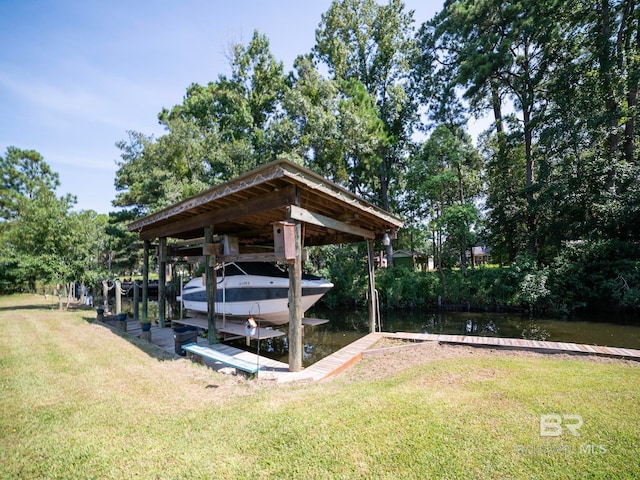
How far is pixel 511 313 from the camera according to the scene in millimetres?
13070

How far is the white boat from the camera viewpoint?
8141 mm

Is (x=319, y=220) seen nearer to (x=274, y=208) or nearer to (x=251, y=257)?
(x=274, y=208)

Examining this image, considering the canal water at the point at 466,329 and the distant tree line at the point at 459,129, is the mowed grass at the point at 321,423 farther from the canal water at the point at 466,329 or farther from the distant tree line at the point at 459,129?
the distant tree line at the point at 459,129

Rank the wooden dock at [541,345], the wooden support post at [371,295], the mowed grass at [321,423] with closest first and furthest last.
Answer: the mowed grass at [321,423], the wooden dock at [541,345], the wooden support post at [371,295]

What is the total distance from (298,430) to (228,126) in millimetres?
22626

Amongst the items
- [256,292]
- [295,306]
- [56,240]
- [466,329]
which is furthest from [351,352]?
[56,240]

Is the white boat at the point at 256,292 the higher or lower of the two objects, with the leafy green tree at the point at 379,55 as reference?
lower

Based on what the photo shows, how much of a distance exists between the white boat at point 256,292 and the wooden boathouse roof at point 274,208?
3.96 feet

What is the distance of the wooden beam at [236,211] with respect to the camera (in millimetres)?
4957

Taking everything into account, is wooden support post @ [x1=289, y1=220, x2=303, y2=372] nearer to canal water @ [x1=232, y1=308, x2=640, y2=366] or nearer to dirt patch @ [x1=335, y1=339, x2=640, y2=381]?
dirt patch @ [x1=335, y1=339, x2=640, y2=381]

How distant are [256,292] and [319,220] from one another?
12.0ft

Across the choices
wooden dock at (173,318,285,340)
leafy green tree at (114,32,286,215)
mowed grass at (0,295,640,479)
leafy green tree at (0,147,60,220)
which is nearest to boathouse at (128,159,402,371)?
wooden dock at (173,318,285,340)

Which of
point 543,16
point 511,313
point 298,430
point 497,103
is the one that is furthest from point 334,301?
point 543,16

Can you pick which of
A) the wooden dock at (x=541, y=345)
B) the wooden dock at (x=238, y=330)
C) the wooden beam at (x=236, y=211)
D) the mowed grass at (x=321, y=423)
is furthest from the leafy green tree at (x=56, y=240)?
the wooden dock at (x=541, y=345)
